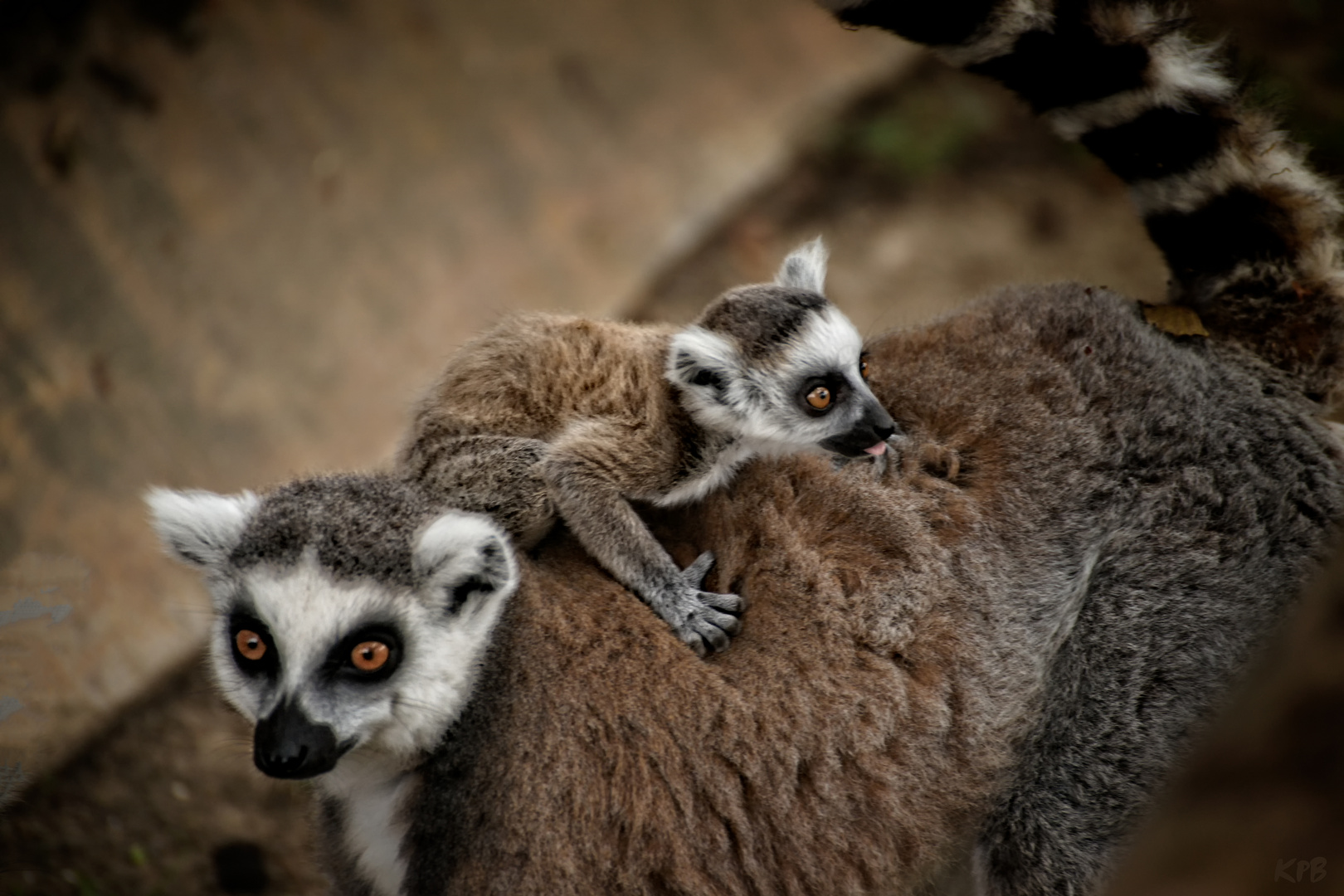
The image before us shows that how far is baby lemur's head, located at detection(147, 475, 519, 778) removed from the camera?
2.60 m

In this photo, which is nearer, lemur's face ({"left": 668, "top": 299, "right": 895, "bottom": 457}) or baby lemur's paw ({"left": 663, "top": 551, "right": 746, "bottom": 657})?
baby lemur's paw ({"left": 663, "top": 551, "right": 746, "bottom": 657})

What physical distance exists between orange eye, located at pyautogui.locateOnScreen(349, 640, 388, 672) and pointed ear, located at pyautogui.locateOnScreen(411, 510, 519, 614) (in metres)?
0.20

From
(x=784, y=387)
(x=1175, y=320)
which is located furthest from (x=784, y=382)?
(x=1175, y=320)

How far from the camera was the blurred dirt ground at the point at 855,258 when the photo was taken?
455 centimetres

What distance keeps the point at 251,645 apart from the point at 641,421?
4.01ft

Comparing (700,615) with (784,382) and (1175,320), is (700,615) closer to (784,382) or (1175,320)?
(784,382)

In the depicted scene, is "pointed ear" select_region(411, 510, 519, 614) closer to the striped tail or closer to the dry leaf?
the striped tail

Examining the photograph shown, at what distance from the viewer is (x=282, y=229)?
6.08 m

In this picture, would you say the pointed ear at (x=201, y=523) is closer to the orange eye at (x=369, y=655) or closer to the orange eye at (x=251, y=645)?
the orange eye at (x=251, y=645)

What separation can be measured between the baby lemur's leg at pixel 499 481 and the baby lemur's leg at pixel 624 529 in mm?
58

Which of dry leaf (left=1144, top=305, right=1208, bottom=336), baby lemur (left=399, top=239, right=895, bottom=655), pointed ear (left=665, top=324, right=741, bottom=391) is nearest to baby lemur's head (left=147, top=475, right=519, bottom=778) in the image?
baby lemur (left=399, top=239, right=895, bottom=655)

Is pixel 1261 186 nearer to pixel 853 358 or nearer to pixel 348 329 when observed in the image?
pixel 853 358

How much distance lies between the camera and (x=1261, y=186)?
355 centimetres

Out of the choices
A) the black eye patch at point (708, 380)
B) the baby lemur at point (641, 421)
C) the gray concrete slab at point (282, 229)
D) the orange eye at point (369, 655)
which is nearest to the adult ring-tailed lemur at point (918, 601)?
the orange eye at point (369, 655)
